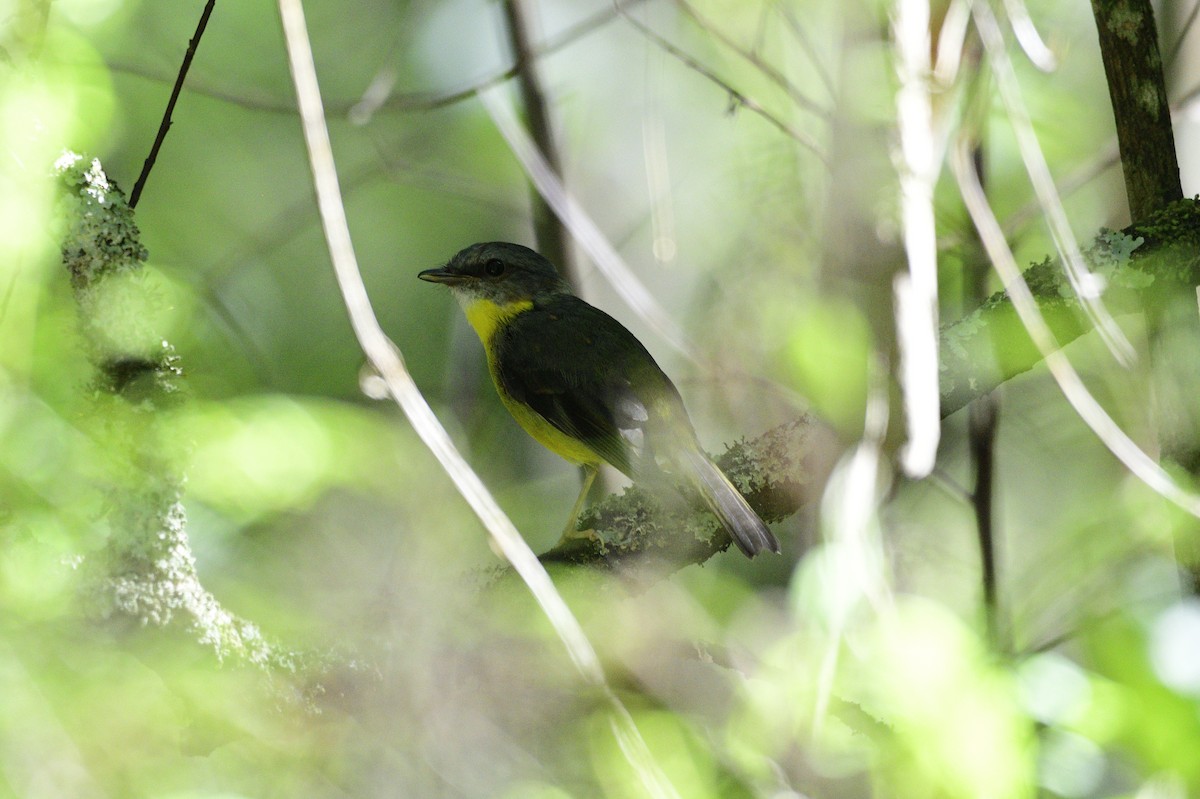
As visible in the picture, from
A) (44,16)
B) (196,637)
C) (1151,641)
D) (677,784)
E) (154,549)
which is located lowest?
(677,784)

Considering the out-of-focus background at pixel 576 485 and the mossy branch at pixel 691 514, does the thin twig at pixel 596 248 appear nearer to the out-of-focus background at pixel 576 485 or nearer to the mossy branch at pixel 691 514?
the out-of-focus background at pixel 576 485

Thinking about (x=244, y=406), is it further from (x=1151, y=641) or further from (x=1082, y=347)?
(x=1082, y=347)

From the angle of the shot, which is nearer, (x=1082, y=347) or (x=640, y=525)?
(x=640, y=525)

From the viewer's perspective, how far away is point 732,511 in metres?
1.85

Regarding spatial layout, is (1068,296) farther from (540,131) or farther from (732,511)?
(540,131)

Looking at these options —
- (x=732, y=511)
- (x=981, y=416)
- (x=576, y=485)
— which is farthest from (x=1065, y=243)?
(x=576, y=485)

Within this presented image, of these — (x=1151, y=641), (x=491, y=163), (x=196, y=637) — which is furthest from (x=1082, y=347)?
(x=196, y=637)

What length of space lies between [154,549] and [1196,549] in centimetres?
175

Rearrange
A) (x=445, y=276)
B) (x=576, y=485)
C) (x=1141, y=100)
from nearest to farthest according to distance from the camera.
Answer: (x=1141, y=100)
(x=445, y=276)
(x=576, y=485)

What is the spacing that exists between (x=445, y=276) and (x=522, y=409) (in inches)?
20.1

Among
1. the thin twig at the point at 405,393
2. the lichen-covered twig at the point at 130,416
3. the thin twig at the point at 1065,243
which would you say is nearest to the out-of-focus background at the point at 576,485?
the lichen-covered twig at the point at 130,416

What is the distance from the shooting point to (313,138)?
4.21 ft

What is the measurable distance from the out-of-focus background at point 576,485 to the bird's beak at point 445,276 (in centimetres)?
37

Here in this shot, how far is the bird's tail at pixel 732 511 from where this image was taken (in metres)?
1.82
